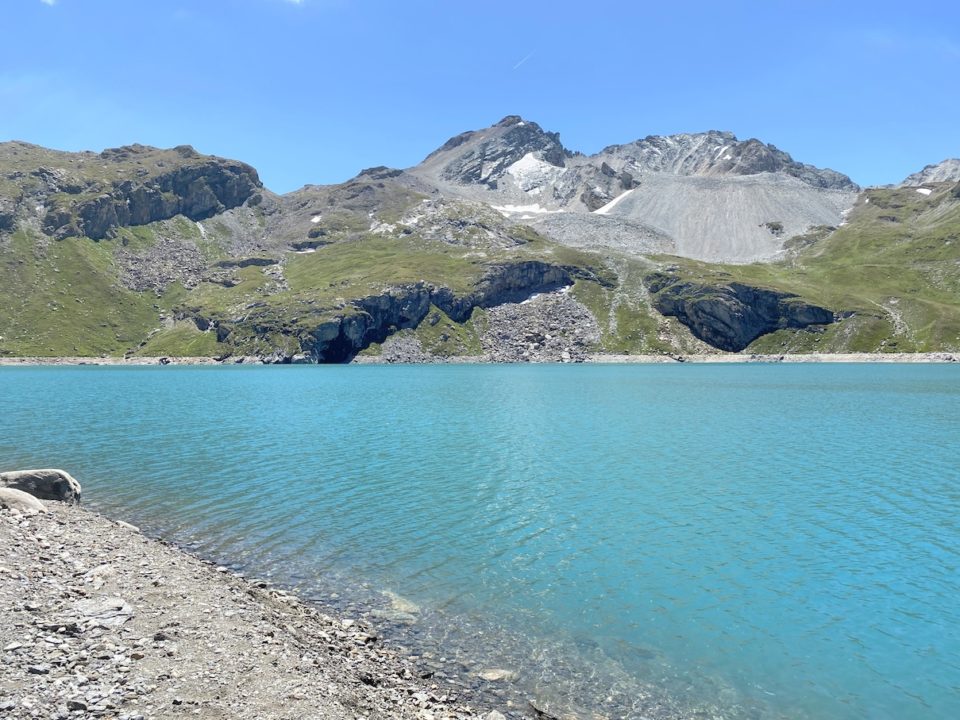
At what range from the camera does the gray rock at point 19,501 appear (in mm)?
33031

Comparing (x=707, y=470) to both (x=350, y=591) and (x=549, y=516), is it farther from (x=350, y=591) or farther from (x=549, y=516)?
(x=350, y=591)

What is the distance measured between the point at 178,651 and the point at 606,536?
22646mm

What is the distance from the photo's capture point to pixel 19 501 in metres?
33.7

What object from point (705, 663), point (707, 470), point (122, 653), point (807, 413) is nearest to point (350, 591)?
point (122, 653)

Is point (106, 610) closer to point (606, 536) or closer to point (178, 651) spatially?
point (178, 651)

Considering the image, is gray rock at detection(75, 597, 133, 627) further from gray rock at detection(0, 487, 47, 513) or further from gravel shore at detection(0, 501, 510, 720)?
gray rock at detection(0, 487, 47, 513)

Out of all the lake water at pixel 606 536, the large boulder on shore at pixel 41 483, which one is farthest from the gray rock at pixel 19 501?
the lake water at pixel 606 536

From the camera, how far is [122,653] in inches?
697

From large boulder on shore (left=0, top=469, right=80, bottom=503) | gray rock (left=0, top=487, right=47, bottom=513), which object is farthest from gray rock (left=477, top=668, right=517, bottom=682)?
large boulder on shore (left=0, top=469, right=80, bottom=503)

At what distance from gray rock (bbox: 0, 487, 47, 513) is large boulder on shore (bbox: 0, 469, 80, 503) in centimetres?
223

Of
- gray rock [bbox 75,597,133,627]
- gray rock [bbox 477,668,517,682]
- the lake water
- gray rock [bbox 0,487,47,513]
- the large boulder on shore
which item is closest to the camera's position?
gray rock [bbox 477,668,517,682]

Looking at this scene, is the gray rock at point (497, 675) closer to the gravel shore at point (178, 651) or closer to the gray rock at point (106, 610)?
the gravel shore at point (178, 651)

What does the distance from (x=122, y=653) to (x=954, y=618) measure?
95.1 feet

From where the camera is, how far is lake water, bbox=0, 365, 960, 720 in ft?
67.4
